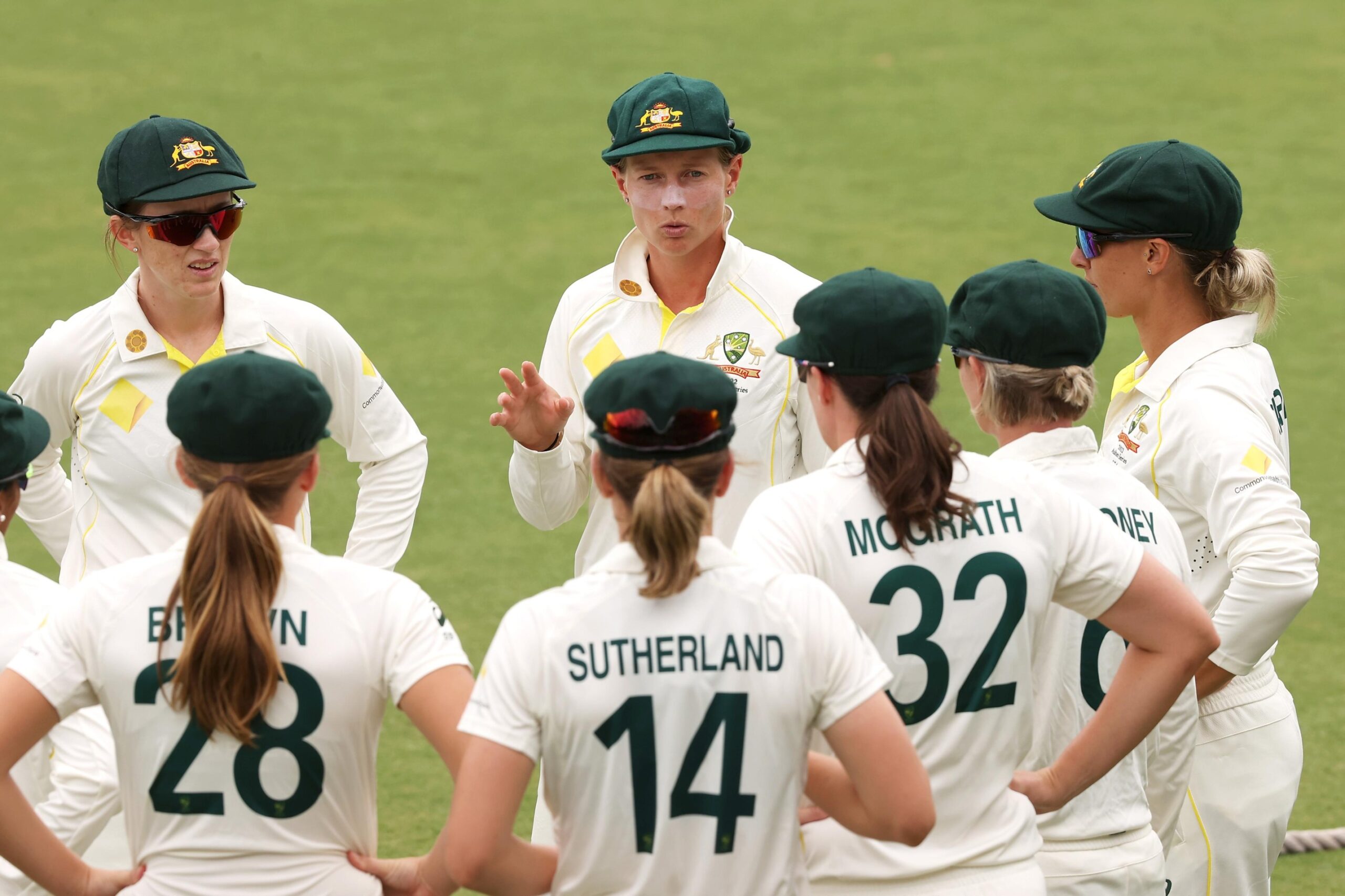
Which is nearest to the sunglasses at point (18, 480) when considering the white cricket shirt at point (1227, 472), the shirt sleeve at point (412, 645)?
the shirt sleeve at point (412, 645)

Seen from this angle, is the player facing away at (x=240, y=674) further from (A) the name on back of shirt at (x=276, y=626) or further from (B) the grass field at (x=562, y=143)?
(B) the grass field at (x=562, y=143)

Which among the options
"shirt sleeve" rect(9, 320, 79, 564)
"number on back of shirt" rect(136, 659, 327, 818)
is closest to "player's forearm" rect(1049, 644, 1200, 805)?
"number on back of shirt" rect(136, 659, 327, 818)

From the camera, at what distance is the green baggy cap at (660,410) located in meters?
2.74

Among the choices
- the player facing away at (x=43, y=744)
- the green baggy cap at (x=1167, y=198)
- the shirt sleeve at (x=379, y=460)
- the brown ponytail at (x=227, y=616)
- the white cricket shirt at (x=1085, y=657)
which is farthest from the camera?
the shirt sleeve at (x=379, y=460)

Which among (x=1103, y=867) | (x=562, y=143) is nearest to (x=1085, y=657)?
(x=1103, y=867)

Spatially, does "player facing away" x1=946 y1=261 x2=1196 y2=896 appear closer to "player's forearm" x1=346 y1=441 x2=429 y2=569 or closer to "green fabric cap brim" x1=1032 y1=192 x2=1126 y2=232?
"green fabric cap brim" x1=1032 y1=192 x2=1126 y2=232

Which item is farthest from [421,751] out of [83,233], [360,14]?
[360,14]

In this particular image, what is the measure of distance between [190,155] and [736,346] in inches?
57.7

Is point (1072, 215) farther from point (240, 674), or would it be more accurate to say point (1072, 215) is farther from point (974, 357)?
point (240, 674)

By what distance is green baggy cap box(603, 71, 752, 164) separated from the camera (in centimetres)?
429

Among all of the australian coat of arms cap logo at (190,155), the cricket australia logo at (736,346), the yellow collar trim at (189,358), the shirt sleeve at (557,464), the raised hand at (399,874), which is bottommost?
the raised hand at (399,874)

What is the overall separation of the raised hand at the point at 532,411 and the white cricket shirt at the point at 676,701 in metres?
1.37

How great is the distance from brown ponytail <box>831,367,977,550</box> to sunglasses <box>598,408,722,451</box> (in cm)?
40

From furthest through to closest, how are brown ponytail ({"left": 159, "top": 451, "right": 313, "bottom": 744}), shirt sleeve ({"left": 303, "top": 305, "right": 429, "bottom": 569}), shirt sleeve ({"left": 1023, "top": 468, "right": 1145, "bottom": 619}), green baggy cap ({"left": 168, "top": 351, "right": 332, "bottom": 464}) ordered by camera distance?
shirt sleeve ({"left": 303, "top": 305, "right": 429, "bottom": 569}) < shirt sleeve ({"left": 1023, "top": 468, "right": 1145, "bottom": 619}) < green baggy cap ({"left": 168, "top": 351, "right": 332, "bottom": 464}) < brown ponytail ({"left": 159, "top": 451, "right": 313, "bottom": 744})
